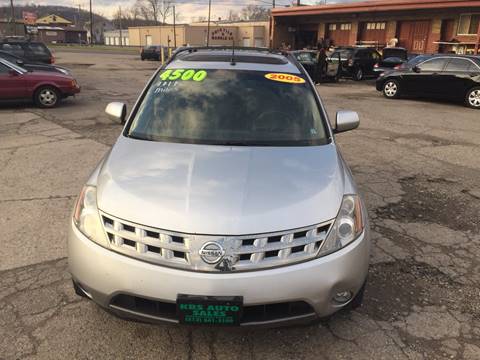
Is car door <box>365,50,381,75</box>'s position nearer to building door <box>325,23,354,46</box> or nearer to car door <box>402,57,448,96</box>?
car door <box>402,57,448,96</box>

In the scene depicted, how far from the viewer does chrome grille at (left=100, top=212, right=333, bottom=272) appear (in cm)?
229

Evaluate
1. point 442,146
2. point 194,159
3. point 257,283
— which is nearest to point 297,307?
point 257,283

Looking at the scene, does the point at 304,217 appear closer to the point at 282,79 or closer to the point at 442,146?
the point at 282,79

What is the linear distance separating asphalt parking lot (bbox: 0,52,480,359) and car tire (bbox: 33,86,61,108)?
3.60 m

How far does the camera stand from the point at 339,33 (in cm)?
3209

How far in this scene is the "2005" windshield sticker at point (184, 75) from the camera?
390cm

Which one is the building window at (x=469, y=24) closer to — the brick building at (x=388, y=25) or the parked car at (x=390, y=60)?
the brick building at (x=388, y=25)

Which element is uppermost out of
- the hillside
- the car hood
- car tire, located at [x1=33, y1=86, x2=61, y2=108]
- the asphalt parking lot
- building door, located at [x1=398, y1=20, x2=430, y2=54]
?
the hillside

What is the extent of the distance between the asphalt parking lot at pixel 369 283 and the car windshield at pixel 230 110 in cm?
133

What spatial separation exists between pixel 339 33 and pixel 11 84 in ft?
85.6

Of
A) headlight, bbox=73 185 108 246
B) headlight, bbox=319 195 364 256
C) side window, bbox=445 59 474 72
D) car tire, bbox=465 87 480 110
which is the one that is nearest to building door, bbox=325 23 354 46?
side window, bbox=445 59 474 72

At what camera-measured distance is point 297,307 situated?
2.39m

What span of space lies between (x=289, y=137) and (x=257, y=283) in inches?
59.2

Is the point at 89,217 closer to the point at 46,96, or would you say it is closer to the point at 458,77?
the point at 46,96
